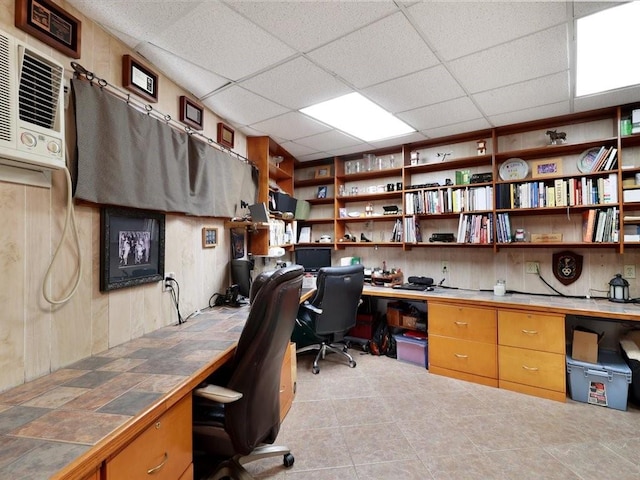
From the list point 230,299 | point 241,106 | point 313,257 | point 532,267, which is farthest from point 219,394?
point 532,267

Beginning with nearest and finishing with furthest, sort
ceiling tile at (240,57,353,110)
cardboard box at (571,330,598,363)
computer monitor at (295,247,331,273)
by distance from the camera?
ceiling tile at (240,57,353,110)
cardboard box at (571,330,598,363)
computer monitor at (295,247,331,273)

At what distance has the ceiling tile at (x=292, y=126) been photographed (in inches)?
103

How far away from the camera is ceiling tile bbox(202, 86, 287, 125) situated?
218 cm

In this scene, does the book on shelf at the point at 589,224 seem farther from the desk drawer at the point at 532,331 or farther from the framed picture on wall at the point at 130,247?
the framed picture on wall at the point at 130,247

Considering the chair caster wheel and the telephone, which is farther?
the telephone

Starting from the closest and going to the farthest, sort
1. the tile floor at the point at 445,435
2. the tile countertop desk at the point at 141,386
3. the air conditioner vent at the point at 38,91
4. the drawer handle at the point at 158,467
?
1. the tile countertop desk at the point at 141,386
2. the drawer handle at the point at 158,467
3. the air conditioner vent at the point at 38,91
4. the tile floor at the point at 445,435

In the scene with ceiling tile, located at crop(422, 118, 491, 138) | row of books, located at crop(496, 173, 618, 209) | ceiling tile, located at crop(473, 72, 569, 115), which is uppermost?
ceiling tile, located at crop(422, 118, 491, 138)

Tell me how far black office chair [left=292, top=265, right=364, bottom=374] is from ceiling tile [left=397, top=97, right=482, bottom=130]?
61.6 inches

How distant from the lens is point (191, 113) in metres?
2.12

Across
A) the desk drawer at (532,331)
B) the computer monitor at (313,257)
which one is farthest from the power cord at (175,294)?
the desk drawer at (532,331)

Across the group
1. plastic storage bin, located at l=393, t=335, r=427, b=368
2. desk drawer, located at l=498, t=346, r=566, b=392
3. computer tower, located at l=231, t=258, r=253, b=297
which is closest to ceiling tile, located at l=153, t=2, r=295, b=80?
computer tower, located at l=231, t=258, r=253, b=297

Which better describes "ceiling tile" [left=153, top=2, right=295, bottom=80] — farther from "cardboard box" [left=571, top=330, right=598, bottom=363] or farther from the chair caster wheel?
"cardboard box" [left=571, top=330, right=598, bottom=363]

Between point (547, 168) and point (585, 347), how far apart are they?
1673 mm

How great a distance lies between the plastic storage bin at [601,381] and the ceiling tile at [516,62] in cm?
228
